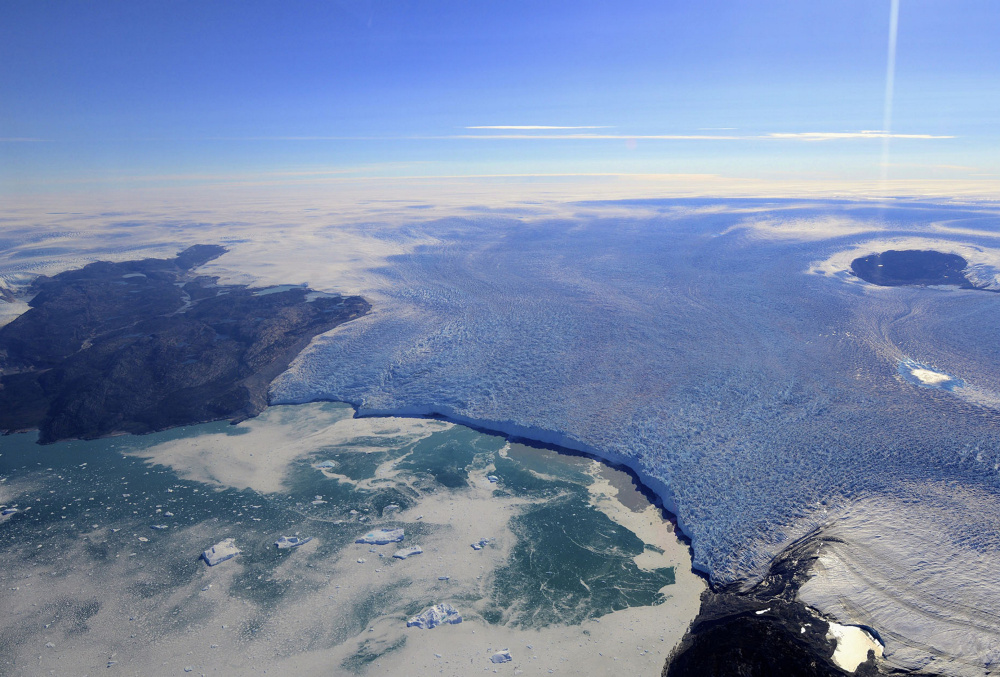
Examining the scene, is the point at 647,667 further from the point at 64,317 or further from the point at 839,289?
the point at 64,317

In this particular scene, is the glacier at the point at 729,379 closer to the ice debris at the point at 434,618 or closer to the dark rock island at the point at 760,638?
the dark rock island at the point at 760,638

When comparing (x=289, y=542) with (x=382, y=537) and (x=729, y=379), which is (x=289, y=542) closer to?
(x=382, y=537)

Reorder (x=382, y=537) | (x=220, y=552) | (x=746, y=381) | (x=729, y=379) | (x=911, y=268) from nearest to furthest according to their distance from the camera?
(x=220, y=552) < (x=382, y=537) < (x=746, y=381) < (x=729, y=379) < (x=911, y=268)

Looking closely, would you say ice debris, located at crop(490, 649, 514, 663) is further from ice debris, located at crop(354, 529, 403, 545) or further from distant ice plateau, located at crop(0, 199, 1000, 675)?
distant ice plateau, located at crop(0, 199, 1000, 675)

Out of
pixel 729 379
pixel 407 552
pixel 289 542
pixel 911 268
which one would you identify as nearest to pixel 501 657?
pixel 407 552

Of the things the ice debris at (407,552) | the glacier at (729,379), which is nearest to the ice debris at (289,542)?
the ice debris at (407,552)
